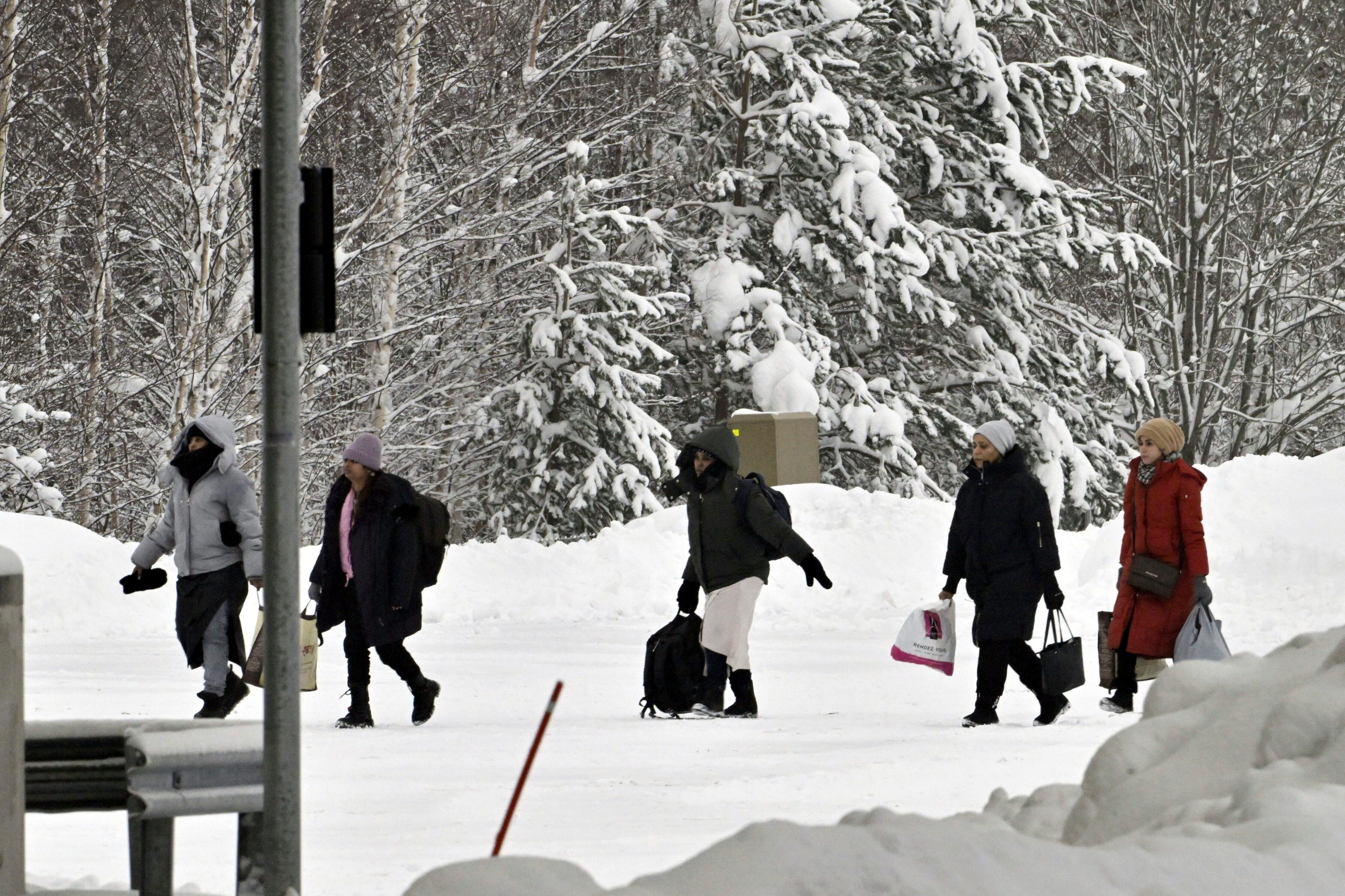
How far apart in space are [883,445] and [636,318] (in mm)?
3649

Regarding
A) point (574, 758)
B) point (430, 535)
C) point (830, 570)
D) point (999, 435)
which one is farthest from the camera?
point (830, 570)

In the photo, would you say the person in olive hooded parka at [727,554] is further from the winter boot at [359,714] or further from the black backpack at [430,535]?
the winter boot at [359,714]

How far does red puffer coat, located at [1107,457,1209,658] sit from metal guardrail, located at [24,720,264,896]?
634 centimetres

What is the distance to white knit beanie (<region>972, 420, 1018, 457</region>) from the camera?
10.3 m

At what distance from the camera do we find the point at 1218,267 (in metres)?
28.6

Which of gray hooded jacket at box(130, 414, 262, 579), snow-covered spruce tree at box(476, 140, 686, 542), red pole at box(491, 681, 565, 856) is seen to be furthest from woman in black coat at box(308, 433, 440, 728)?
snow-covered spruce tree at box(476, 140, 686, 542)

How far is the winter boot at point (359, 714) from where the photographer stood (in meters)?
10.2

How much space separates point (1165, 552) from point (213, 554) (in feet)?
16.1

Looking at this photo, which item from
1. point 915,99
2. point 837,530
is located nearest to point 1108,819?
point 837,530

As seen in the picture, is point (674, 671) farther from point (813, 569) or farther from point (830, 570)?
point (830, 570)

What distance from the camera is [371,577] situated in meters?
10.3

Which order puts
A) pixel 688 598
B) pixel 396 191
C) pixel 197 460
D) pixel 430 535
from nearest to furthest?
pixel 197 460 → pixel 430 535 → pixel 688 598 → pixel 396 191

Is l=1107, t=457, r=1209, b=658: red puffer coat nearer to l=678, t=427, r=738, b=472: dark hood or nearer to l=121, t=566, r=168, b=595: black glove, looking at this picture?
l=678, t=427, r=738, b=472: dark hood

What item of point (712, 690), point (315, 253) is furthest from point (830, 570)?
point (315, 253)
